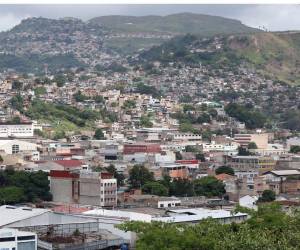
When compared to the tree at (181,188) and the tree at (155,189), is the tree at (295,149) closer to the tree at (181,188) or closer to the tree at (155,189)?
the tree at (181,188)

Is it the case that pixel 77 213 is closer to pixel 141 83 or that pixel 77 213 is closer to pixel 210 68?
pixel 141 83

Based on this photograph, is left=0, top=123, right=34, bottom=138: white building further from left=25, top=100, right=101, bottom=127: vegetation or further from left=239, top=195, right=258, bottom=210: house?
left=239, top=195, right=258, bottom=210: house

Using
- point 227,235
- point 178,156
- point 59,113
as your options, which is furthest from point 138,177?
point 227,235

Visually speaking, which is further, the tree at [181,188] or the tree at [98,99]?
the tree at [98,99]

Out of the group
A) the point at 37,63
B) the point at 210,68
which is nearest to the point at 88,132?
the point at 210,68

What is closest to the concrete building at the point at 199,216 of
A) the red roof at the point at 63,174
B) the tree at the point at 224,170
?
the red roof at the point at 63,174


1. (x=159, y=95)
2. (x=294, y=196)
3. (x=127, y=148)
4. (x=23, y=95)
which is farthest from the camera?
(x=159, y=95)

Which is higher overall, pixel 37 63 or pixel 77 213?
pixel 37 63
